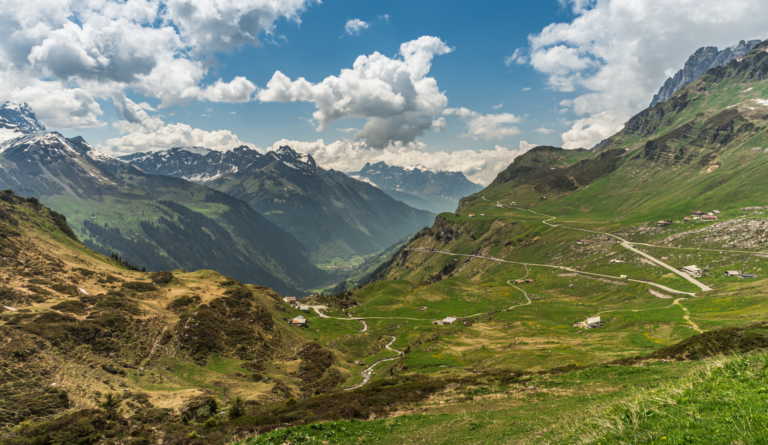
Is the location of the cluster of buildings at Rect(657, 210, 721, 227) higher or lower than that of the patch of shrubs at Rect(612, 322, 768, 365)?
higher

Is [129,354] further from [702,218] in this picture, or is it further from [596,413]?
[702,218]

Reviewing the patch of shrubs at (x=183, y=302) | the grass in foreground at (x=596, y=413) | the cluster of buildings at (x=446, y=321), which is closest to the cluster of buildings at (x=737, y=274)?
the cluster of buildings at (x=446, y=321)

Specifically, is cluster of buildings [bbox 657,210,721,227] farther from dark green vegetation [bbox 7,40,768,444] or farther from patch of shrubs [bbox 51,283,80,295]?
patch of shrubs [bbox 51,283,80,295]

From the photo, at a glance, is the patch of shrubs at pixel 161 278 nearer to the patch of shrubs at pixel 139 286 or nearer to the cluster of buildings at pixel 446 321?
the patch of shrubs at pixel 139 286

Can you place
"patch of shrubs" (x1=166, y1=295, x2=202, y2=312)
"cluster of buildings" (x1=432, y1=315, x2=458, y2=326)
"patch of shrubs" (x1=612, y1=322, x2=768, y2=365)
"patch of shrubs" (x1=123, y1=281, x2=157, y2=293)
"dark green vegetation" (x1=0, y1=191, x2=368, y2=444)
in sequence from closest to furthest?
1. "patch of shrubs" (x1=612, y1=322, x2=768, y2=365)
2. "dark green vegetation" (x1=0, y1=191, x2=368, y2=444)
3. "patch of shrubs" (x1=166, y1=295, x2=202, y2=312)
4. "patch of shrubs" (x1=123, y1=281, x2=157, y2=293)
5. "cluster of buildings" (x1=432, y1=315, x2=458, y2=326)

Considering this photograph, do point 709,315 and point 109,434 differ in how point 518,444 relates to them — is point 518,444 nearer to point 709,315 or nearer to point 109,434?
point 109,434

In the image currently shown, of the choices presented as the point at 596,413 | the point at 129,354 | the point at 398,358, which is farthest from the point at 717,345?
the point at 129,354

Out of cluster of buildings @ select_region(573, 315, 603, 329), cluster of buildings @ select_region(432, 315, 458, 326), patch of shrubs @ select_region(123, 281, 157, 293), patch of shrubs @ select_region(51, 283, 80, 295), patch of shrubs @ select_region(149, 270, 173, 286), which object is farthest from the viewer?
cluster of buildings @ select_region(432, 315, 458, 326)

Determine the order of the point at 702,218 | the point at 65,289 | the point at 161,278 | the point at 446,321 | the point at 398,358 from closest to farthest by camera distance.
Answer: the point at 65,289 → the point at 398,358 → the point at 161,278 → the point at 446,321 → the point at 702,218

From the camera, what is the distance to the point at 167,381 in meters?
59.5

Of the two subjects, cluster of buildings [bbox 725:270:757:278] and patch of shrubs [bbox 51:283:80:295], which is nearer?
patch of shrubs [bbox 51:283:80:295]

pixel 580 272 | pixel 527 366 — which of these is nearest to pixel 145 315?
pixel 527 366

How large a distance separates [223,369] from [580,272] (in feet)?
594

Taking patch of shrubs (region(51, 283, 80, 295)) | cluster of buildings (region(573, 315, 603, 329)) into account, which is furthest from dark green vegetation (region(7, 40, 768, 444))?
Answer: cluster of buildings (region(573, 315, 603, 329))
